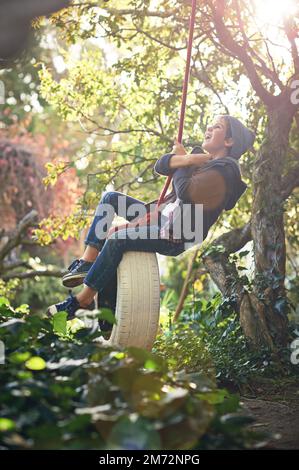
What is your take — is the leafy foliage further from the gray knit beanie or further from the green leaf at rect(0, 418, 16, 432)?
the gray knit beanie

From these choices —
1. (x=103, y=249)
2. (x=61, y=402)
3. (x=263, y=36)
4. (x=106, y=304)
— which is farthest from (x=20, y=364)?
(x=263, y=36)

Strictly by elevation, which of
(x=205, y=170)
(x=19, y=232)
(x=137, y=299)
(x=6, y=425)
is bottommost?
(x=6, y=425)

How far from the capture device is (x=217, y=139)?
4.36 metres

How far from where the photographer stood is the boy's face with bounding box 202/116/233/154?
4.36 metres

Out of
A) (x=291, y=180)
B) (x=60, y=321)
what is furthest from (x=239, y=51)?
(x=60, y=321)

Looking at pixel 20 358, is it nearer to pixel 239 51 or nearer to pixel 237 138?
pixel 237 138

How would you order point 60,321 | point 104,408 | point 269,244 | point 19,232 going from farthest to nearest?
point 19,232
point 269,244
point 60,321
point 104,408

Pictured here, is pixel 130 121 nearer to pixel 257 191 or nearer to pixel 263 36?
pixel 263 36

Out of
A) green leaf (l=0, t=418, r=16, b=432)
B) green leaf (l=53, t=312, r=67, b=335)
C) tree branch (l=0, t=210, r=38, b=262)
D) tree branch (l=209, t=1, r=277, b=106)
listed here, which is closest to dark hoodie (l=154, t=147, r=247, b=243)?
green leaf (l=53, t=312, r=67, b=335)

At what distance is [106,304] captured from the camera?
450cm

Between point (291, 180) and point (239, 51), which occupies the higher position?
point (239, 51)

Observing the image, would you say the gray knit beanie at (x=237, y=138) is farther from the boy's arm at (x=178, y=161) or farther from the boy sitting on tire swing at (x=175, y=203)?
the boy's arm at (x=178, y=161)

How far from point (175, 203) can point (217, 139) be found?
0.49m

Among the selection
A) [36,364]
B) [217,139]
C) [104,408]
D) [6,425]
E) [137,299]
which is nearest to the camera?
[6,425]
